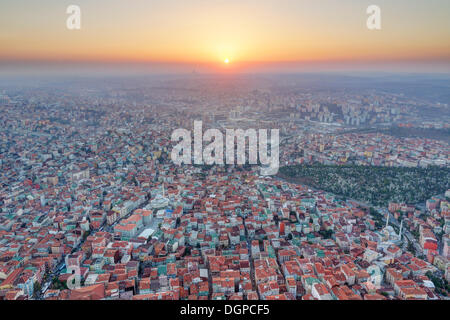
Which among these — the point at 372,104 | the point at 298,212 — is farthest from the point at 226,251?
the point at 372,104

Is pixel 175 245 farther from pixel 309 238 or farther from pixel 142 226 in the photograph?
pixel 309 238

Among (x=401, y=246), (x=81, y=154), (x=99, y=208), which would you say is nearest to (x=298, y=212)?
(x=401, y=246)
